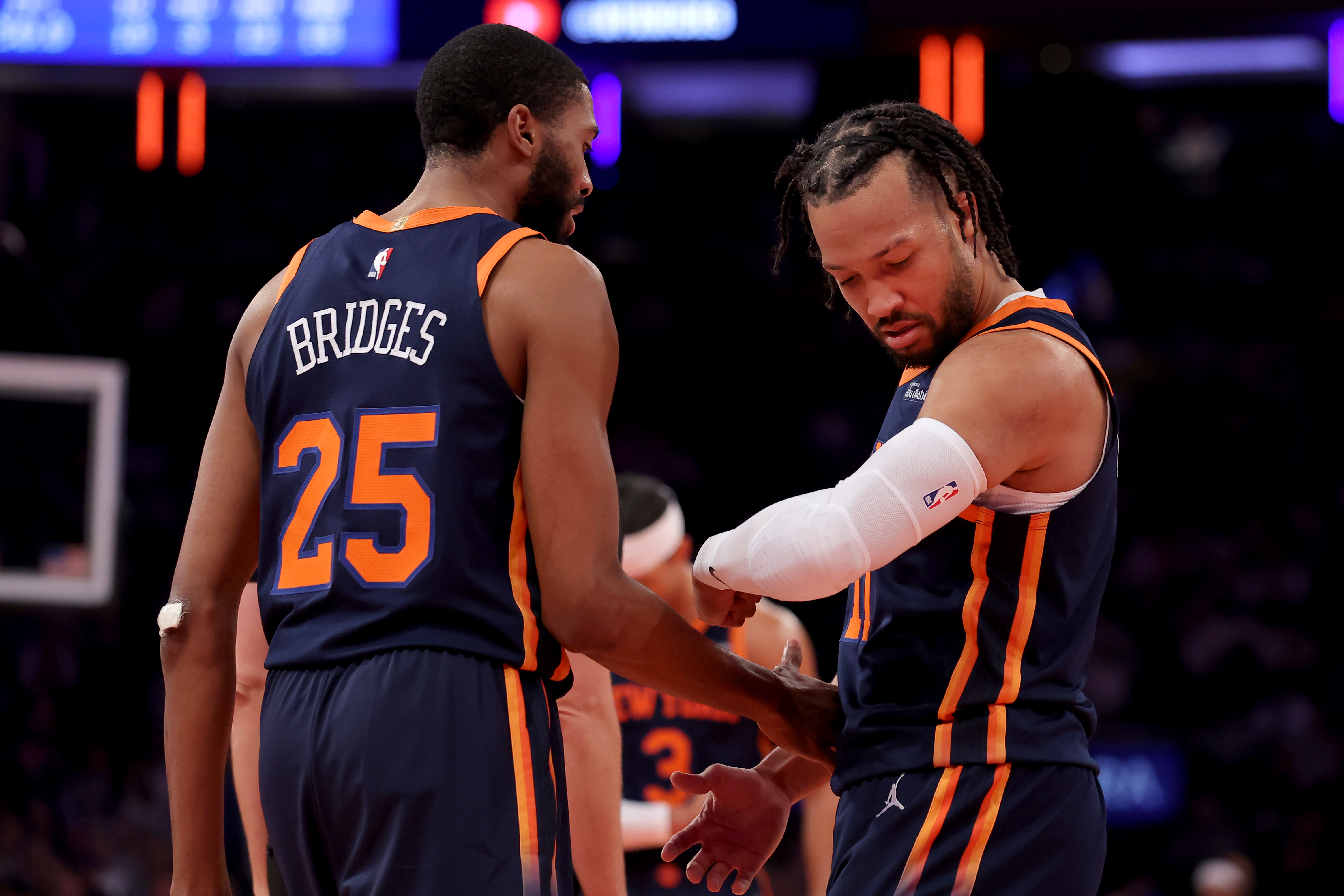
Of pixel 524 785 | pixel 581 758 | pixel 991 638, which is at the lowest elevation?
pixel 581 758

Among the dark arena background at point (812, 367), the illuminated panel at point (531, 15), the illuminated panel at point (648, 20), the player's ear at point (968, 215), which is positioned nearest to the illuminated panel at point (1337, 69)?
the dark arena background at point (812, 367)

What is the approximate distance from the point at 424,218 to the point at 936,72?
4543 mm

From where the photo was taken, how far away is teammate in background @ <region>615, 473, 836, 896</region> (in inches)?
205

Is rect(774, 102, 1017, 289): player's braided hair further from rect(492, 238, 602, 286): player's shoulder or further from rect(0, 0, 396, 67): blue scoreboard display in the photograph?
rect(0, 0, 396, 67): blue scoreboard display

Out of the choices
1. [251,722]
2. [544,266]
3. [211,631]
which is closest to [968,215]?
[544,266]

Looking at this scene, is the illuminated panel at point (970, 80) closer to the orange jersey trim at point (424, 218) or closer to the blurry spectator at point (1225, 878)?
the orange jersey trim at point (424, 218)

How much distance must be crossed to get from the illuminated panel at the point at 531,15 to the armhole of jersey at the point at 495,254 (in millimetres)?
4108

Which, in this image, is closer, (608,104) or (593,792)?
(593,792)

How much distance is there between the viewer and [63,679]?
10586mm

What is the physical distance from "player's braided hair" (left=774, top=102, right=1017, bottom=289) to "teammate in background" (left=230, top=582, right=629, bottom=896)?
3.49 ft

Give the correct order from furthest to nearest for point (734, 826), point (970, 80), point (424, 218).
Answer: point (970, 80) → point (734, 826) → point (424, 218)

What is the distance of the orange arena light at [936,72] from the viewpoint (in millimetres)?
6535

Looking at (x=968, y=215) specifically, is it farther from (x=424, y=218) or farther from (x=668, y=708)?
(x=668, y=708)

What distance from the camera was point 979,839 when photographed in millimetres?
2416
